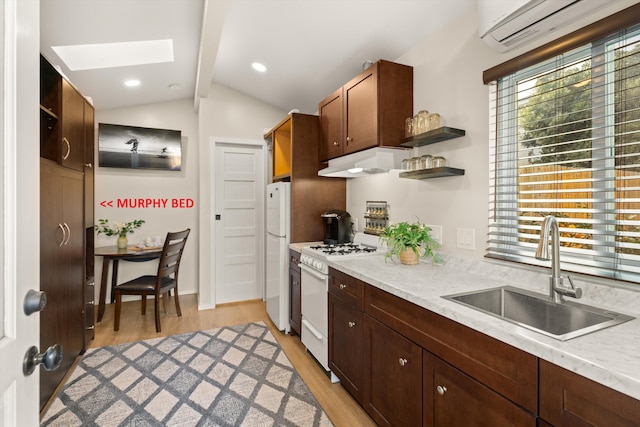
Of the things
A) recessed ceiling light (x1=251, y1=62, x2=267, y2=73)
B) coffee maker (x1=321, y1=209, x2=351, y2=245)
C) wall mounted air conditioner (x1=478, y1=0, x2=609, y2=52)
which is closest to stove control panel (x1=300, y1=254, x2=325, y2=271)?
coffee maker (x1=321, y1=209, x2=351, y2=245)

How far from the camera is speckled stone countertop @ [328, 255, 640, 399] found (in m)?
0.83

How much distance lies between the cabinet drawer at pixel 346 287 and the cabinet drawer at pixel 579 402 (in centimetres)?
104

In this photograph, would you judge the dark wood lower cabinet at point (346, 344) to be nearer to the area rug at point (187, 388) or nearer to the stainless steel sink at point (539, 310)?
the area rug at point (187, 388)

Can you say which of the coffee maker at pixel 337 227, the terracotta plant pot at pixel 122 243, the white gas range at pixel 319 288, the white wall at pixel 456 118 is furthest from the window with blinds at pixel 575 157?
the terracotta plant pot at pixel 122 243

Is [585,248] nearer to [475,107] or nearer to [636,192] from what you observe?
[636,192]

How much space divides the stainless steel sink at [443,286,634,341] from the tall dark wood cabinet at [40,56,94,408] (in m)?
2.37

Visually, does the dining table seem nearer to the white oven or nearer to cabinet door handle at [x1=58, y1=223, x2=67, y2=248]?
cabinet door handle at [x1=58, y1=223, x2=67, y2=248]

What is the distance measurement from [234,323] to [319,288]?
4.92ft

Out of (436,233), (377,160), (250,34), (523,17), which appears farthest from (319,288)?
(250,34)

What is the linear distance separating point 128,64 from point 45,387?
263 cm

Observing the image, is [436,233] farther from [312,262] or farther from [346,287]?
[312,262]

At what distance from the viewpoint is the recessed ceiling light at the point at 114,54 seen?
2617 millimetres

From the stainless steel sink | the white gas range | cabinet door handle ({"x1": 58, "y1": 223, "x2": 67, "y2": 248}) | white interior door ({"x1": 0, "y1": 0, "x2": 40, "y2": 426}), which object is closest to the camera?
white interior door ({"x1": 0, "y1": 0, "x2": 40, "y2": 426})

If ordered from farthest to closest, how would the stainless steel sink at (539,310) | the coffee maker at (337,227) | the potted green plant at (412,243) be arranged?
the coffee maker at (337,227) < the potted green plant at (412,243) < the stainless steel sink at (539,310)
